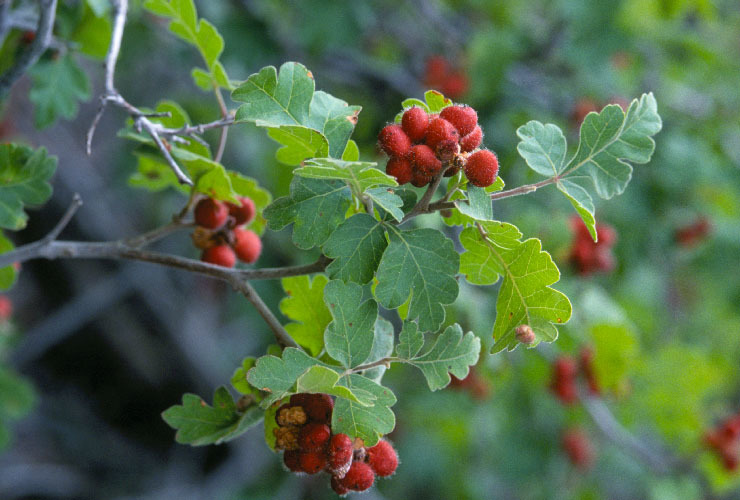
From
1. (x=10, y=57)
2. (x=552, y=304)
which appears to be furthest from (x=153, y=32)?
(x=552, y=304)

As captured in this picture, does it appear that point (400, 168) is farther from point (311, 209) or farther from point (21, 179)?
point (21, 179)

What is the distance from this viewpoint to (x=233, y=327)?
4.26 metres

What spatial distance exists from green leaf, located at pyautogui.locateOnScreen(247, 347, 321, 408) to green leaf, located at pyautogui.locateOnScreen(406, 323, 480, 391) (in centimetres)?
20

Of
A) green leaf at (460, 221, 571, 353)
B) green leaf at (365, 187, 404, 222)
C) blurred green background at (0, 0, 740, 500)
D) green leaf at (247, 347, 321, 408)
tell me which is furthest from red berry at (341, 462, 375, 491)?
blurred green background at (0, 0, 740, 500)

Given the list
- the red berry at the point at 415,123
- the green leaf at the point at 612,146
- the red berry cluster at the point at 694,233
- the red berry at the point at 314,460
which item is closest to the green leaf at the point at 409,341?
the red berry at the point at 314,460

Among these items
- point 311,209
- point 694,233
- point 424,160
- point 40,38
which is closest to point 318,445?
point 311,209

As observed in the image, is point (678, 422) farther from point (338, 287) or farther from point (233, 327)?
point (233, 327)

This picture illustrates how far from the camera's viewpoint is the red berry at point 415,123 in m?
1.08

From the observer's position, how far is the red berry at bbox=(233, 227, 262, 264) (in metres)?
1.46

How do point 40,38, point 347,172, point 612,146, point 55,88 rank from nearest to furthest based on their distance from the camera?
point 347,172
point 612,146
point 40,38
point 55,88

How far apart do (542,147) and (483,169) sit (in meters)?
0.20

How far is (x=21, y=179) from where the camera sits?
4.56ft

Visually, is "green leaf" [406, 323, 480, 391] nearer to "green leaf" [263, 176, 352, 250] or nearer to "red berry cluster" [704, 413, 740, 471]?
"green leaf" [263, 176, 352, 250]

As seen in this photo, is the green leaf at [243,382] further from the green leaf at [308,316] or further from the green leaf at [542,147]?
the green leaf at [542,147]
